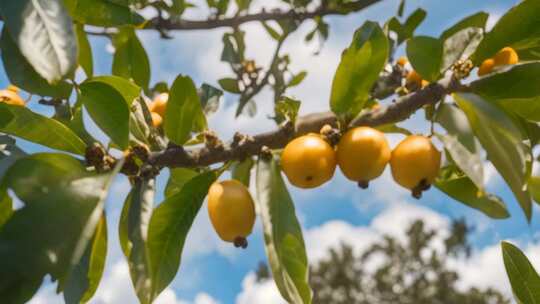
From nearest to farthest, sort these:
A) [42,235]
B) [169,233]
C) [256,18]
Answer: [42,235]
[169,233]
[256,18]

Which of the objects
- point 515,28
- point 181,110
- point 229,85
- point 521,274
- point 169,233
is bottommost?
point 229,85

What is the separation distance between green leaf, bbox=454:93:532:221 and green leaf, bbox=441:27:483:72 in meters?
0.22

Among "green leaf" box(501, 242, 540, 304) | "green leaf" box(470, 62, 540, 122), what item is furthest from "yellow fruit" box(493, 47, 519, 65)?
"green leaf" box(501, 242, 540, 304)

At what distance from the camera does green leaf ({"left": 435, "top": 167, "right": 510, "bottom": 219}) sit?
130 centimetres

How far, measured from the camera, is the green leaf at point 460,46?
1181mm

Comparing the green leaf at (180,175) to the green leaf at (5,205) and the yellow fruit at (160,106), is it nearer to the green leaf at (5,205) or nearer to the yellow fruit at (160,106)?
the yellow fruit at (160,106)

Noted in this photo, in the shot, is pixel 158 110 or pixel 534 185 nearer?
pixel 534 185

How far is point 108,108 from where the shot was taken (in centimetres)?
118

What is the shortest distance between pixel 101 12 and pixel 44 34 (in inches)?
17.3

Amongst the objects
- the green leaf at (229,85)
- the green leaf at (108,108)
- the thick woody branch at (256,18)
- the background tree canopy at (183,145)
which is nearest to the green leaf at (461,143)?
the background tree canopy at (183,145)

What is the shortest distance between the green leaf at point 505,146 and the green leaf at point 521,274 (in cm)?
44

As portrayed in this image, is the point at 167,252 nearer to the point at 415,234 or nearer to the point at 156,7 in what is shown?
the point at 156,7

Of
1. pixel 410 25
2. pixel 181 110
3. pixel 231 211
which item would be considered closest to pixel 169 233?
pixel 231 211

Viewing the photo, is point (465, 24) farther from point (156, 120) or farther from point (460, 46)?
point (156, 120)
